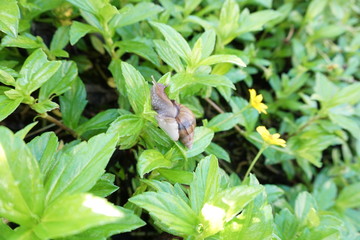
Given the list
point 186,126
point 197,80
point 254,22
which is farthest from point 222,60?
point 254,22

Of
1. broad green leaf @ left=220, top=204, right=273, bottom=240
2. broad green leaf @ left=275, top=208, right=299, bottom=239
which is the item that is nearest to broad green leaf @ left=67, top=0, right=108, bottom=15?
broad green leaf @ left=220, top=204, right=273, bottom=240

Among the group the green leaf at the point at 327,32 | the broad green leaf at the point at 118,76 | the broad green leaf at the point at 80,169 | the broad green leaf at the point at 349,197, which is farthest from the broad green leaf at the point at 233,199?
the green leaf at the point at 327,32

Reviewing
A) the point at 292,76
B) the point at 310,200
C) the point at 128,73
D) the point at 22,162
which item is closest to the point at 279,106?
the point at 292,76

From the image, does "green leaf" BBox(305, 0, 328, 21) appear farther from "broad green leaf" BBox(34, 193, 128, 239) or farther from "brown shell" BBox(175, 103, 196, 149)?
"broad green leaf" BBox(34, 193, 128, 239)

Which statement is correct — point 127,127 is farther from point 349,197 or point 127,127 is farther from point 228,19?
point 349,197

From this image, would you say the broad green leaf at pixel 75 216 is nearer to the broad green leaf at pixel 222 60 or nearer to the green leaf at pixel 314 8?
the broad green leaf at pixel 222 60

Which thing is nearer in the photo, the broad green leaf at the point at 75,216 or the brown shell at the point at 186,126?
the broad green leaf at the point at 75,216
